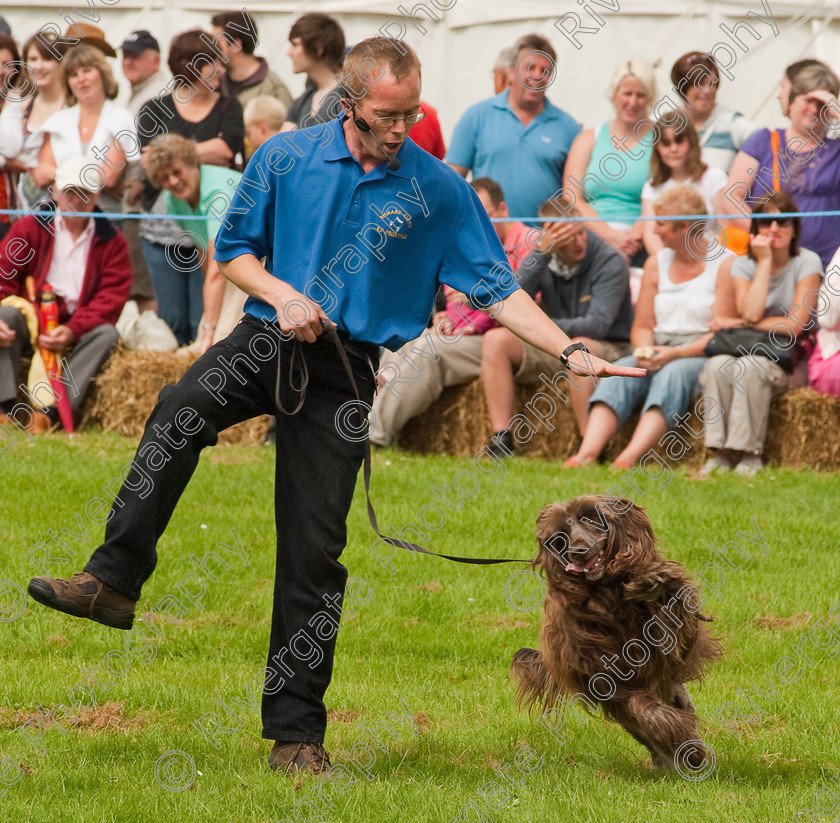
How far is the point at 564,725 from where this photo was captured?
5.61m

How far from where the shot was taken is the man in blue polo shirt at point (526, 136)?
437 inches

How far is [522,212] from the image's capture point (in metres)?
11.1

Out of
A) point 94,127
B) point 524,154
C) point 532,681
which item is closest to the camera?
point 532,681

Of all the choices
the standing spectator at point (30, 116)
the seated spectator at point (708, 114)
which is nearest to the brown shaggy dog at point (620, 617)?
the seated spectator at point (708, 114)

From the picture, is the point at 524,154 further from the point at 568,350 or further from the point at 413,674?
the point at 568,350

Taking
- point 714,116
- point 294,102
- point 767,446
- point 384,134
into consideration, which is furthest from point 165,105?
point 384,134

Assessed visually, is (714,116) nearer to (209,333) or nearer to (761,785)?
(209,333)

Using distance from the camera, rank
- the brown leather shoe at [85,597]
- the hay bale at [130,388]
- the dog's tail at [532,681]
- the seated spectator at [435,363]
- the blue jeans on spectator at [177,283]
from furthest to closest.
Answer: the blue jeans on spectator at [177,283] < the hay bale at [130,388] < the seated spectator at [435,363] < the dog's tail at [532,681] < the brown leather shoe at [85,597]

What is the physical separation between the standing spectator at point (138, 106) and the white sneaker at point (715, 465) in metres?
5.41

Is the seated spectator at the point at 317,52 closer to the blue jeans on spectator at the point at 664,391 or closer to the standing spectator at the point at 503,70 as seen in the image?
the standing spectator at the point at 503,70

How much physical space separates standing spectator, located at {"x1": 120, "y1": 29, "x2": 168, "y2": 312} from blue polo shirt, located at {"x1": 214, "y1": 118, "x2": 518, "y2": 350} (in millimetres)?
7294

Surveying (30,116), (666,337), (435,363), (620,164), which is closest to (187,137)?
(30,116)

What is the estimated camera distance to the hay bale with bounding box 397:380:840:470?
9.65m

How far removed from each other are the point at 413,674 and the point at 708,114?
6745 mm
